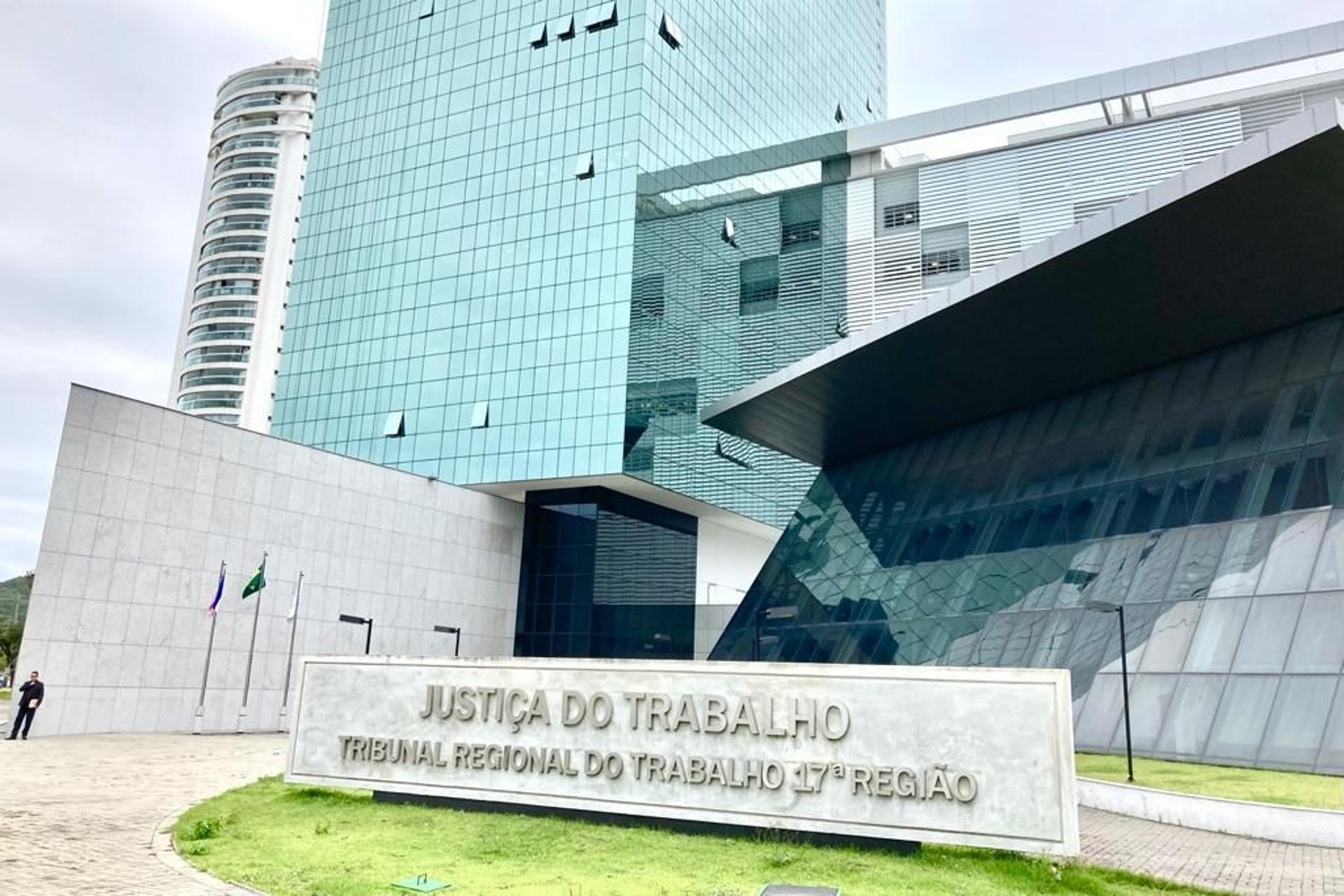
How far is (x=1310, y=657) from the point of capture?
16.5 meters

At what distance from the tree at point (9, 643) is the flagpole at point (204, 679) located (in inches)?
1805

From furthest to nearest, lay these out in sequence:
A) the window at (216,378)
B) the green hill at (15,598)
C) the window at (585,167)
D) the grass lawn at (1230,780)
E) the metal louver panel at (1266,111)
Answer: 1. the window at (216,378)
2. the green hill at (15,598)
3. the window at (585,167)
4. the metal louver panel at (1266,111)
5. the grass lawn at (1230,780)

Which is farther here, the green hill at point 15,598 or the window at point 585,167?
the green hill at point 15,598

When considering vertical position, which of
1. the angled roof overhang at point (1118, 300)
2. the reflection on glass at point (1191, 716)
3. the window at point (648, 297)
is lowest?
the reflection on glass at point (1191, 716)

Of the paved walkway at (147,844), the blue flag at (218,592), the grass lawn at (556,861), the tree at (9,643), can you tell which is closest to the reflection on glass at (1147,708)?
the paved walkway at (147,844)

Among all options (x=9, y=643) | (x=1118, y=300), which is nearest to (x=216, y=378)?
(x=9, y=643)

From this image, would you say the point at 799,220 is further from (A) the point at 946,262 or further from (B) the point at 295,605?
(B) the point at 295,605

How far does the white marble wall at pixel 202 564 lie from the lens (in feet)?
96.7

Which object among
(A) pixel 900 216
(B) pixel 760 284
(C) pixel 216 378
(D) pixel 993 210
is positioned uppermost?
(C) pixel 216 378

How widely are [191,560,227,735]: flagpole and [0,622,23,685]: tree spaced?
45.9 metres

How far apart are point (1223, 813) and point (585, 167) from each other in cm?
3834

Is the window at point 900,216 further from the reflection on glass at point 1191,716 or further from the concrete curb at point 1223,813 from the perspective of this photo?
the concrete curb at point 1223,813

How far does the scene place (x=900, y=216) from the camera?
159 feet

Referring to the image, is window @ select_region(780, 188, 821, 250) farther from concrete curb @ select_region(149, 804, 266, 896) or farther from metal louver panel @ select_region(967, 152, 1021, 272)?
concrete curb @ select_region(149, 804, 266, 896)
